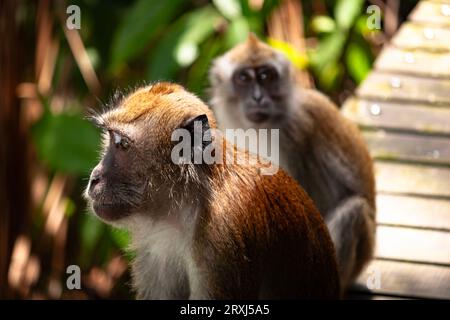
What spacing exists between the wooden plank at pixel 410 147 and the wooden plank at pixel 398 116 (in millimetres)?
109

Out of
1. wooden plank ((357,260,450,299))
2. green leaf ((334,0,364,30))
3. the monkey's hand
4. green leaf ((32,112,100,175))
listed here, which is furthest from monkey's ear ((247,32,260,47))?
wooden plank ((357,260,450,299))

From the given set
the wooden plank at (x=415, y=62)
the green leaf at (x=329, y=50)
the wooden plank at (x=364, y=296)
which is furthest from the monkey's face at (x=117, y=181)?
the green leaf at (x=329, y=50)

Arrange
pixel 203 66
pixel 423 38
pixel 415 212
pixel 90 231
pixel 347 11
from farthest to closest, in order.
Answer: pixel 90 231 < pixel 203 66 < pixel 347 11 < pixel 423 38 < pixel 415 212

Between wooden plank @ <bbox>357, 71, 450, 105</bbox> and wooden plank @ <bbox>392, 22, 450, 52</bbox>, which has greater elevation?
wooden plank @ <bbox>392, 22, 450, 52</bbox>

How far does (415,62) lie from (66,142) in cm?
322

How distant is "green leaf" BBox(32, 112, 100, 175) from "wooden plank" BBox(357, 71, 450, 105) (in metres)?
2.57

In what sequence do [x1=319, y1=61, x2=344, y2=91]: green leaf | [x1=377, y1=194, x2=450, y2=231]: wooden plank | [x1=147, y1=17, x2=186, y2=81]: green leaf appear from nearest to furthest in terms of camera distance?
1. [x1=377, y1=194, x2=450, y2=231]: wooden plank
2. [x1=147, y1=17, x2=186, y2=81]: green leaf
3. [x1=319, y1=61, x2=344, y2=91]: green leaf

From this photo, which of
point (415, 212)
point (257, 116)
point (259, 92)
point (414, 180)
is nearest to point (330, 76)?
point (259, 92)

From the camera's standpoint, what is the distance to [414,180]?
6098 millimetres

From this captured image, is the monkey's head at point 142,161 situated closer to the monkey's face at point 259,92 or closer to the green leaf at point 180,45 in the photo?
the monkey's face at point 259,92

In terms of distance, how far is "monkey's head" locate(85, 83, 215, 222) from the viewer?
4.64 m

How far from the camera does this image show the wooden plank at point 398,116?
22.4 ft

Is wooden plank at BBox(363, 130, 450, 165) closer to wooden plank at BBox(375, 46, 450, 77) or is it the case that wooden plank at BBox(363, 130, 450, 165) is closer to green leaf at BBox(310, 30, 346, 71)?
wooden plank at BBox(375, 46, 450, 77)

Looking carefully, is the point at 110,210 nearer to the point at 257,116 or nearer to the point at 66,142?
the point at 257,116
